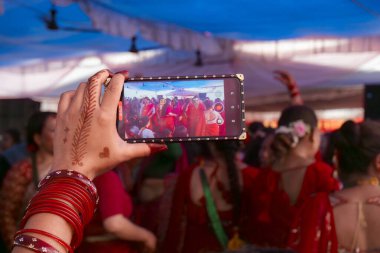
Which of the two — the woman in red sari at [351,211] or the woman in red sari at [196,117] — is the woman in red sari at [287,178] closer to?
the woman in red sari at [351,211]

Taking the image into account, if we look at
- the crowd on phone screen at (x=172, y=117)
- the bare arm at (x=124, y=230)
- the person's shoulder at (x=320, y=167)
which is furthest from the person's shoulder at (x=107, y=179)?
the crowd on phone screen at (x=172, y=117)

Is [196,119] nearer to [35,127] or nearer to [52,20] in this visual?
[35,127]

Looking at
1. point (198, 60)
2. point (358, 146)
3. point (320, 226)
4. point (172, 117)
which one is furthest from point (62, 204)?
point (198, 60)

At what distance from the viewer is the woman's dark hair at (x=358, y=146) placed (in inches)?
106

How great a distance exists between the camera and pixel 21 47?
6879 mm

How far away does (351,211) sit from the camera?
2578mm

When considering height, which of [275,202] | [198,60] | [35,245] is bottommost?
[275,202]

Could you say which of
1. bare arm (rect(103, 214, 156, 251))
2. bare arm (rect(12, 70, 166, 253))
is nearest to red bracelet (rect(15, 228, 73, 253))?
bare arm (rect(12, 70, 166, 253))

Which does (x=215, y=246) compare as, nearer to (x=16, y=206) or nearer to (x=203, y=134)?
(x=16, y=206)

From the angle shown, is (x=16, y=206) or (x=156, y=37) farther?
(x=156, y=37)

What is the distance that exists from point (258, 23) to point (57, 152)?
440cm

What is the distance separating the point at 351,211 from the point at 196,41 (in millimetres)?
3910

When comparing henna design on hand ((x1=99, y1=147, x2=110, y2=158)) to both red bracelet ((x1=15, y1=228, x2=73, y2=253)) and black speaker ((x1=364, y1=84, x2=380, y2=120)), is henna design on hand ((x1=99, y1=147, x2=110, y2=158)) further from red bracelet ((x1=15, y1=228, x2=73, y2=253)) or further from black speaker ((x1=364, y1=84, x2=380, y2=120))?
black speaker ((x1=364, y1=84, x2=380, y2=120))

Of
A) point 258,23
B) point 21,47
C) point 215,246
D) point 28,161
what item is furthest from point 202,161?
point 21,47
